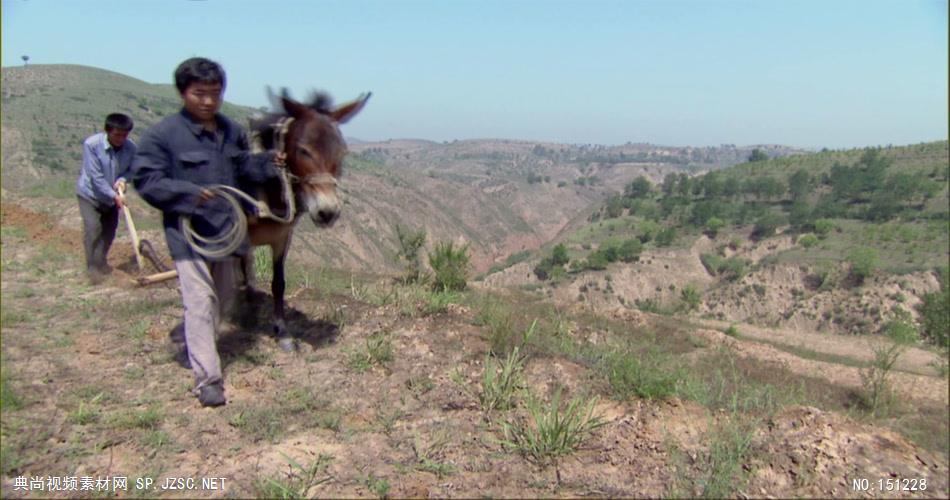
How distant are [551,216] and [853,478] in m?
120

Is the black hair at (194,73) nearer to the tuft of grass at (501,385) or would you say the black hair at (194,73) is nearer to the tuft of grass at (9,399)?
the tuft of grass at (9,399)

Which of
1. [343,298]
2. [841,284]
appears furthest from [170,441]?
[841,284]

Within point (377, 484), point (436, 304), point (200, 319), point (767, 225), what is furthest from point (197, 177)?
point (767, 225)

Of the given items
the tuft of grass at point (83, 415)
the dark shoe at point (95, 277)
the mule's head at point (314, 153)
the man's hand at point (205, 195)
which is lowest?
the tuft of grass at point (83, 415)

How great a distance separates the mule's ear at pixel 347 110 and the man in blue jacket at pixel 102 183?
3083 millimetres

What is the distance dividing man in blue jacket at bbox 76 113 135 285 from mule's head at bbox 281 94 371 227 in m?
2.99

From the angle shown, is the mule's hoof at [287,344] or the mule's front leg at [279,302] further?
the mule's front leg at [279,302]

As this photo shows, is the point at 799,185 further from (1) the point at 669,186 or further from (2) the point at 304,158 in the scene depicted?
(2) the point at 304,158

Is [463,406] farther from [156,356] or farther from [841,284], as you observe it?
[841,284]

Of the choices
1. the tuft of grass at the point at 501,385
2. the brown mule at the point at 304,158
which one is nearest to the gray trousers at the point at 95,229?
the brown mule at the point at 304,158

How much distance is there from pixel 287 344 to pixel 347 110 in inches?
71.9

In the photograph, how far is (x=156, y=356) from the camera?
12.9 ft

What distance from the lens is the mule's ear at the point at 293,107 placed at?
11.8ft

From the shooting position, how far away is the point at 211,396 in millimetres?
3311
